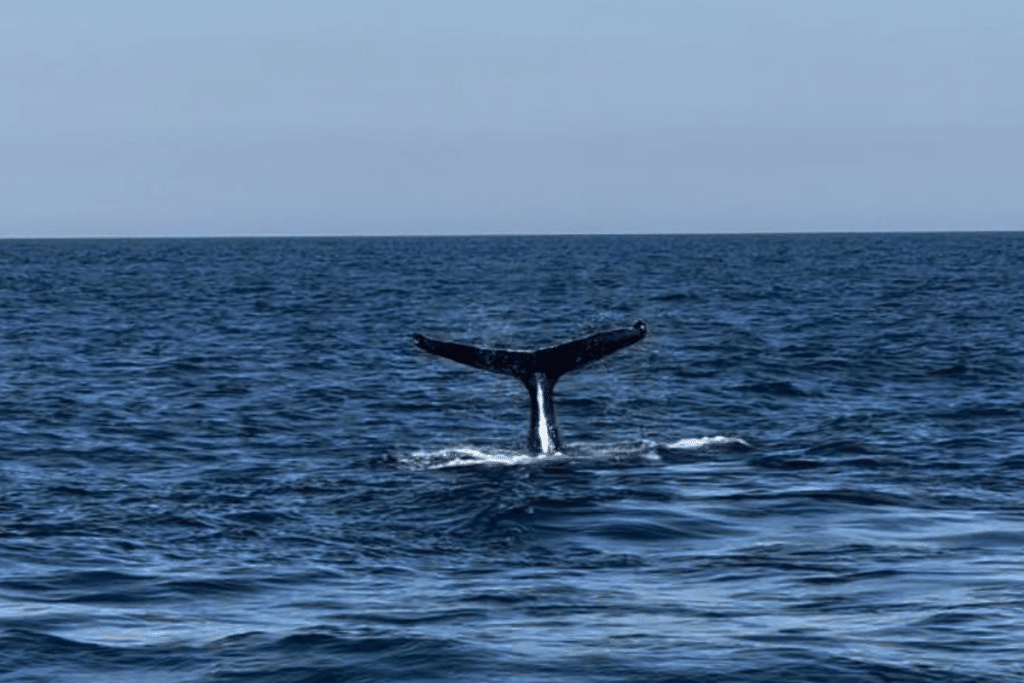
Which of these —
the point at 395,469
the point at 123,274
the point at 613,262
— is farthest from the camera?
the point at 613,262

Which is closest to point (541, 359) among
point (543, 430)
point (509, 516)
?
point (543, 430)

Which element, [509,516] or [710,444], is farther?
[710,444]

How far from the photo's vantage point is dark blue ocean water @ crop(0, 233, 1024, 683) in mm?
12930

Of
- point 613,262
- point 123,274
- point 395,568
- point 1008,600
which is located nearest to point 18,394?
point 395,568

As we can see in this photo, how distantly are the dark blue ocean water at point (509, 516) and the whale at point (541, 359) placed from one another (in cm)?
51

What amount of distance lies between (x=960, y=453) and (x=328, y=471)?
24.0 ft

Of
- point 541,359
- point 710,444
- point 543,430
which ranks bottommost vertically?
point 710,444

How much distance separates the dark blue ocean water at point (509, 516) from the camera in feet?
42.4

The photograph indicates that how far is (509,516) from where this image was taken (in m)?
18.3

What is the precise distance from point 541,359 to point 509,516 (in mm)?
4462

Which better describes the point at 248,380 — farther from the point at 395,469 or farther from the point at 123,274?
the point at 123,274

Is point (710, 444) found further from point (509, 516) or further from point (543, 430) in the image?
point (509, 516)

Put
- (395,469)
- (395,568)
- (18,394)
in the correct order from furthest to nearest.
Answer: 1. (18,394)
2. (395,469)
3. (395,568)

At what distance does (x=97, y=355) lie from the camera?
42.6 metres
